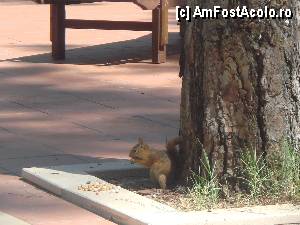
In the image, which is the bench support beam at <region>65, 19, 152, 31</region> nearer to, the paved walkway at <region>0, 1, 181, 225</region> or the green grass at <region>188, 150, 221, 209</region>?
the paved walkway at <region>0, 1, 181, 225</region>

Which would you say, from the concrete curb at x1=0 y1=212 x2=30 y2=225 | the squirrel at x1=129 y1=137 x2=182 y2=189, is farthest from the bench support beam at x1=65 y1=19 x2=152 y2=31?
the concrete curb at x1=0 y1=212 x2=30 y2=225

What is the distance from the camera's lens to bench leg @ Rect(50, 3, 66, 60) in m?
13.3

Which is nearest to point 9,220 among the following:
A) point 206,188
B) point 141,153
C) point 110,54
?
point 141,153

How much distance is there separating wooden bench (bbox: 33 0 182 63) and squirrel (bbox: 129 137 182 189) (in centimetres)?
598

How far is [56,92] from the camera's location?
36.7 feet

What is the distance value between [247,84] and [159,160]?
846 millimetres

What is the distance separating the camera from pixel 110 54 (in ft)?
46.2

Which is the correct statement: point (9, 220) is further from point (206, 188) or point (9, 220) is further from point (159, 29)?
point (159, 29)

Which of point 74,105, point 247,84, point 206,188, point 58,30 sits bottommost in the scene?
point 74,105

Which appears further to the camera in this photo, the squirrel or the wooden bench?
the wooden bench

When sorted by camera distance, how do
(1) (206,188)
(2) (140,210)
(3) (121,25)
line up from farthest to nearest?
1. (3) (121,25)
2. (1) (206,188)
3. (2) (140,210)

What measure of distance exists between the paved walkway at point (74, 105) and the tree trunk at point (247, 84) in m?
0.97

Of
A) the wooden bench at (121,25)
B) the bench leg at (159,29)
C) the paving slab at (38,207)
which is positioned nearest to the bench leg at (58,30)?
the wooden bench at (121,25)

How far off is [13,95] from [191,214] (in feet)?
17.3
